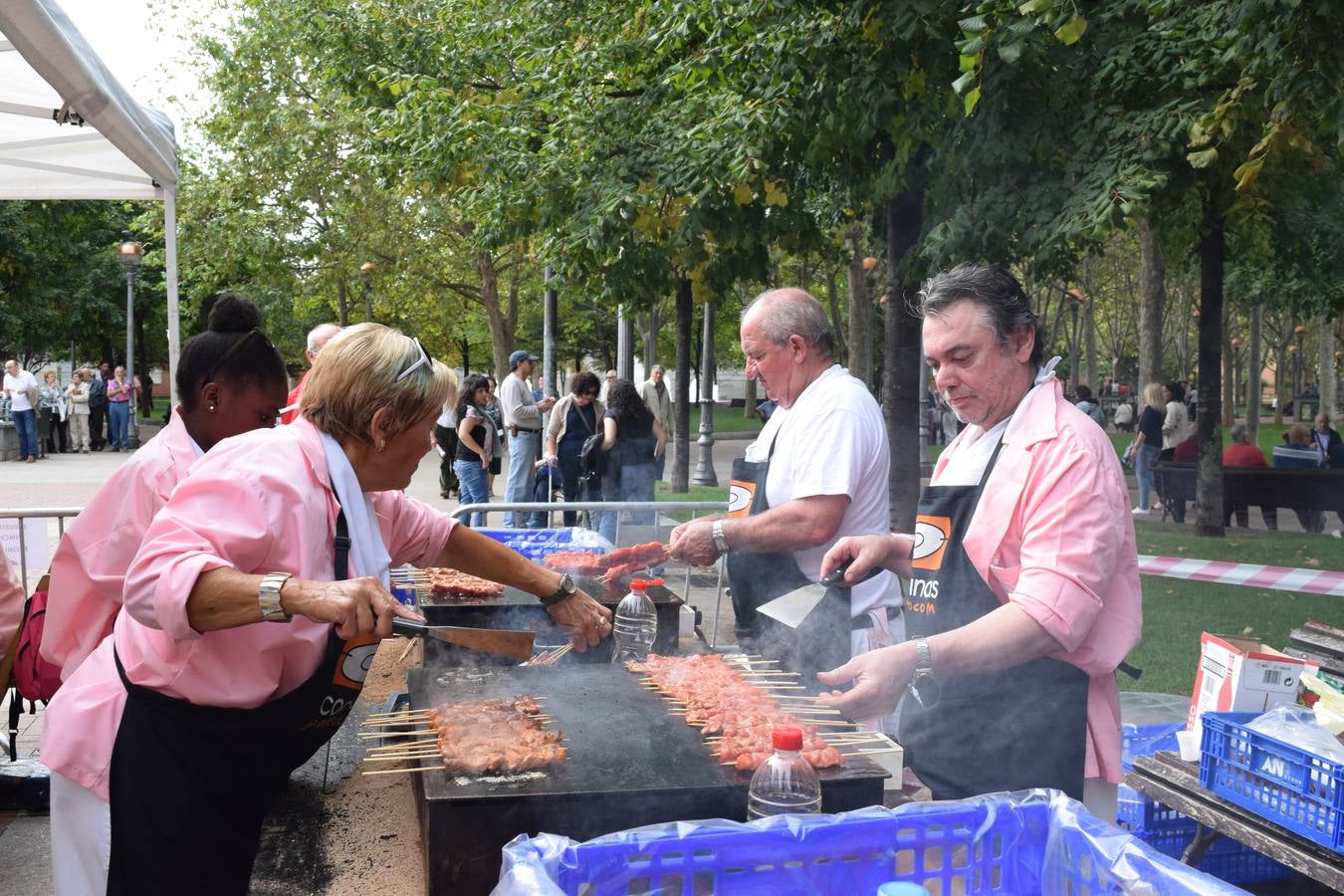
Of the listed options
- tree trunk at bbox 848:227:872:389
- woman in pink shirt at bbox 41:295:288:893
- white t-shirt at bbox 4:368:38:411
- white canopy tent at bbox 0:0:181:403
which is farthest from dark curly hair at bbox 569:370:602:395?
white t-shirt at bbox 4:368:38:411

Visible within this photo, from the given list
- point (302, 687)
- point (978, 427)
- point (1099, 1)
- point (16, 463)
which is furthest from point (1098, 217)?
point (16, 463)

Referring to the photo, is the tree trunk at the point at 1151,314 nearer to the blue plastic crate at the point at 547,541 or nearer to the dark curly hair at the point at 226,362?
the blue plastic crate at the point at 547,541

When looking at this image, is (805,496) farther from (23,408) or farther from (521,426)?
(23,408)

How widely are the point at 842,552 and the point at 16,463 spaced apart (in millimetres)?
22569

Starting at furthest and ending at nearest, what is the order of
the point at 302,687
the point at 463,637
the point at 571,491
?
the point at 571,491 → the point at 463,637 → the point at 302,687

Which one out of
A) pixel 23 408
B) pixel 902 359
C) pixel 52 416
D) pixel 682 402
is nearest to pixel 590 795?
pixel 902 359

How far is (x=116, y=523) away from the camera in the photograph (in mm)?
3014

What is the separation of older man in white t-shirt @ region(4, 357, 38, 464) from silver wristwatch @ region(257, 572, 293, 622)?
22541 millimetres

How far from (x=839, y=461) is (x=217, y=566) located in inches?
87.0

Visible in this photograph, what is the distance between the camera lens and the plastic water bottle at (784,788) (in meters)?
2.39

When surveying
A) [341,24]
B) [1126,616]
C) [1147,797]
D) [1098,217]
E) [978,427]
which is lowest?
[1147,797]

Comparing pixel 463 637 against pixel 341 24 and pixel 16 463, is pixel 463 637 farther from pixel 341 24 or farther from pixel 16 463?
pixel 16 463

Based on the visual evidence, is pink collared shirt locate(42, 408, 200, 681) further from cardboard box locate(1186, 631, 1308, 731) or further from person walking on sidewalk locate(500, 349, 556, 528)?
person walking on sidewalk locate(500, 349, 556, 528)

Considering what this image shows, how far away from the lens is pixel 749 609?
14.0ft
